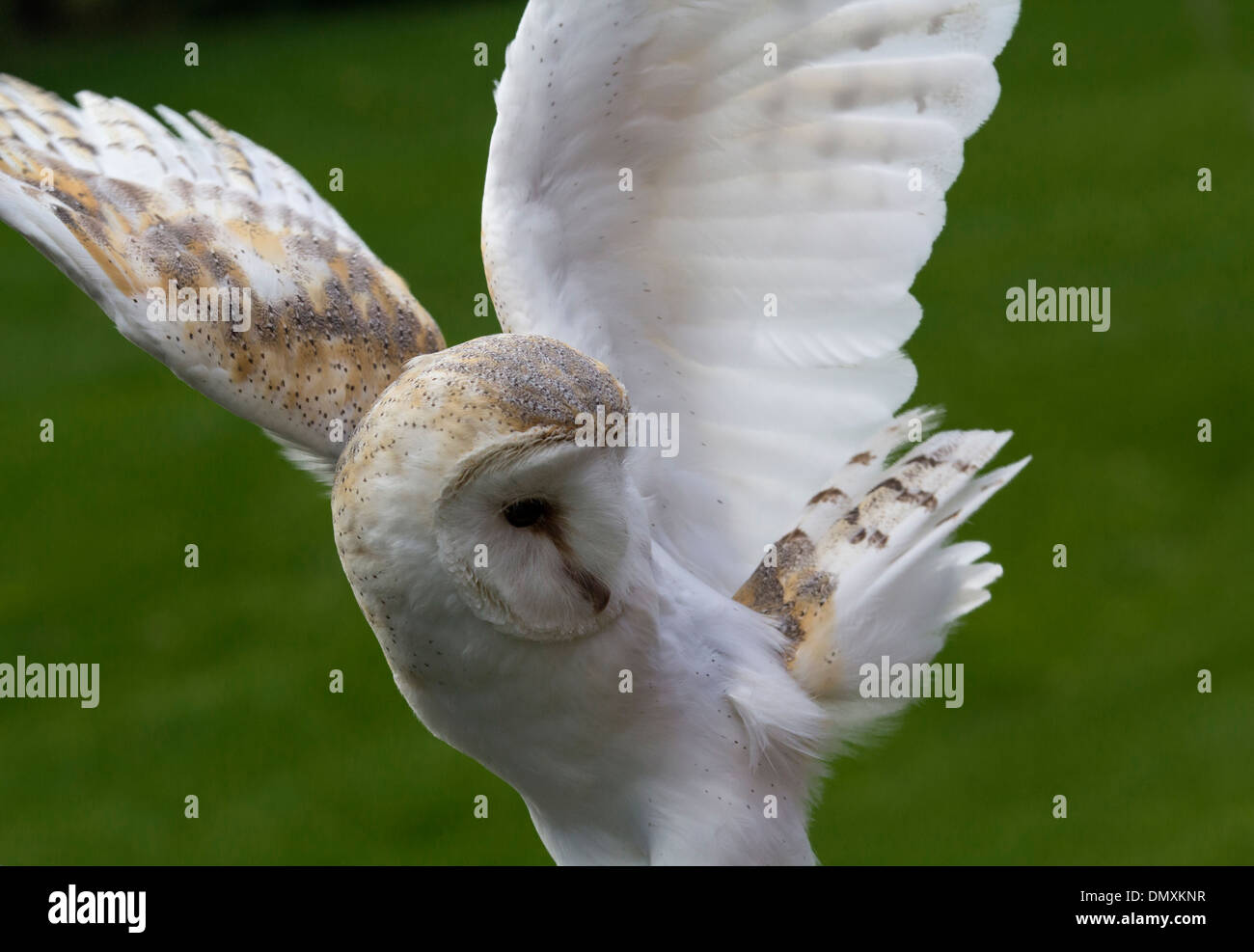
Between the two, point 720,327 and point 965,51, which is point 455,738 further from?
point 965,51

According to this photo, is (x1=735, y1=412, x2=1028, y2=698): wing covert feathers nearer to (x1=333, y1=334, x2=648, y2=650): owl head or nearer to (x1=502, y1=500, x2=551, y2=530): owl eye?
(x1=333, y1=334, x2=648, y2=650): owl head

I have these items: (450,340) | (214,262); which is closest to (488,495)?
(214,262)

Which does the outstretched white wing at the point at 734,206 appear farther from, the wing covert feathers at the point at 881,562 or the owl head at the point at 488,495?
the owl head at the point at 488,495

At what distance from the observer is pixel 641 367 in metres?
2.29

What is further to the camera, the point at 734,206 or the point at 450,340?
the point at 450,340

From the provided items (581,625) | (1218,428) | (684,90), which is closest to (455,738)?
(581,625)

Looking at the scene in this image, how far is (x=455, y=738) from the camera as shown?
1.93 meters

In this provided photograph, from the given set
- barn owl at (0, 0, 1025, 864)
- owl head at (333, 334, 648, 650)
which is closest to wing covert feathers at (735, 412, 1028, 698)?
barn owl at (0, 0, 1025, 864)

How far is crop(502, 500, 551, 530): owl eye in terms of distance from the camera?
1661 millimetres

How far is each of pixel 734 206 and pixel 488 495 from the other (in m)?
0.74

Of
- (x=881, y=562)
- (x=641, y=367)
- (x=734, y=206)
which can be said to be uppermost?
(x=734, y=206)

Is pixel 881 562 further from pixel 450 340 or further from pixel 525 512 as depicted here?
pixel 450 340

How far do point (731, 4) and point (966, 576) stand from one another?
2.68 ft

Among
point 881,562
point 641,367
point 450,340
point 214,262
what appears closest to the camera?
point 214,262
